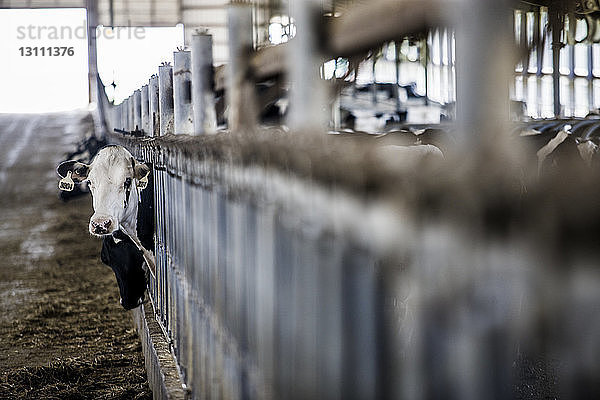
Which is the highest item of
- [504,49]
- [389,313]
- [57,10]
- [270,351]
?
[57,10]

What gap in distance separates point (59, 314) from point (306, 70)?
3795mm

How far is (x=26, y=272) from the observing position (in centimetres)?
664

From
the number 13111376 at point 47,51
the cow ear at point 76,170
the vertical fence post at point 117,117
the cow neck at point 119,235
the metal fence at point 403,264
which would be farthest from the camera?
the number 13111376 at point 47,51

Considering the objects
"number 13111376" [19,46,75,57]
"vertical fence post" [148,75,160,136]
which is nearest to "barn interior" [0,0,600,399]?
"vertical fence post" [148,75,160,136]

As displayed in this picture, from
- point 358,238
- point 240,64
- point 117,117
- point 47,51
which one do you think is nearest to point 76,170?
point 240,64

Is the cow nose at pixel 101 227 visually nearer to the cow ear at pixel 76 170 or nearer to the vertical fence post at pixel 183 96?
the cow ear at pixel 76 170

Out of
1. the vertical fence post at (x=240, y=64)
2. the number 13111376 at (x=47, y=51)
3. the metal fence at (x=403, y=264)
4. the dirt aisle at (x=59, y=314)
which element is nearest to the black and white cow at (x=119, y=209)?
the dirt aisle at (x=59, y=314)

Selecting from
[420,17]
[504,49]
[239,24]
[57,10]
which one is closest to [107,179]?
[239,24]

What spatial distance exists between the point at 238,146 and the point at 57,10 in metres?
22.4

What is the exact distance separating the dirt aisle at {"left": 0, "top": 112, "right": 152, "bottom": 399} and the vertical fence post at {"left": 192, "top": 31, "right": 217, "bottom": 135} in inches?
41.7

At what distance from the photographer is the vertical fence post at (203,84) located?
298 cm

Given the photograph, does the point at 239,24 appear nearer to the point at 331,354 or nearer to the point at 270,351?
the point at 270,351

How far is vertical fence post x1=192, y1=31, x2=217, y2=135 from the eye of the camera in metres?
2.98

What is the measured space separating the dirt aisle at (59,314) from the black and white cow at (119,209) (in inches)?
16.4
